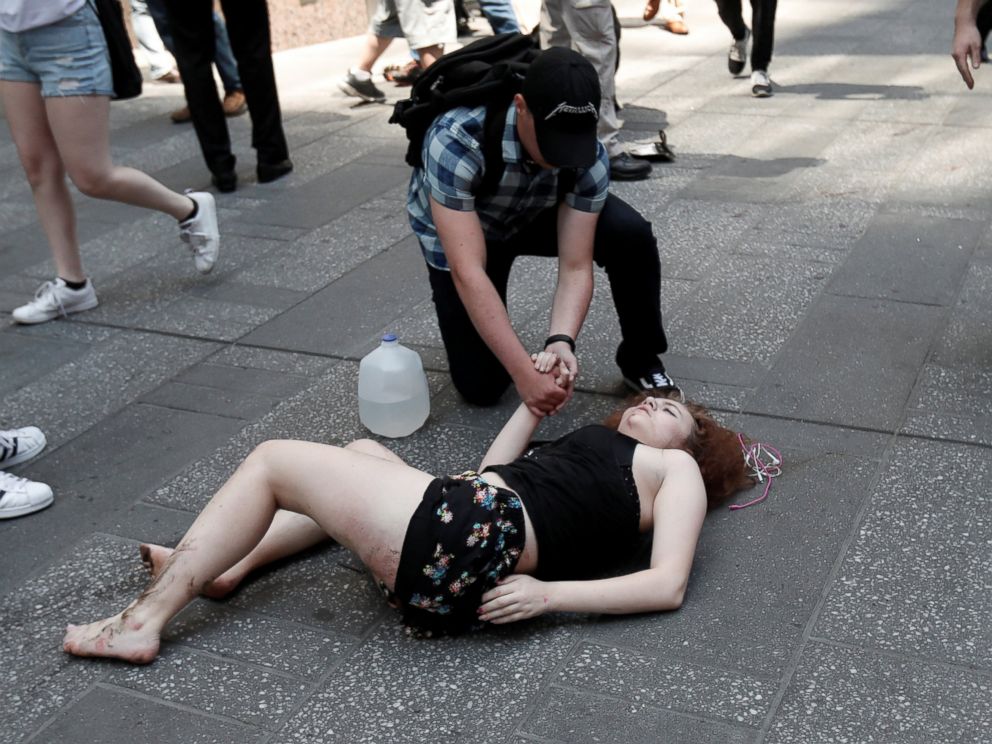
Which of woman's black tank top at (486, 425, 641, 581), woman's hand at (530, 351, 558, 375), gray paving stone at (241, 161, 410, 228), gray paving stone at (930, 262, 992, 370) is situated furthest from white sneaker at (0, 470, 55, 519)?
gray paving stone at (930, 262, 992, 370)

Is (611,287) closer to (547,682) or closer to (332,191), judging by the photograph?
(547,682)

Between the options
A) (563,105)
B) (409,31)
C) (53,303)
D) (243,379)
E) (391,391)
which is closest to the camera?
(563,105)

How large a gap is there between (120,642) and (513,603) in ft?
2.75

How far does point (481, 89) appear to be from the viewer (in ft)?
10.5

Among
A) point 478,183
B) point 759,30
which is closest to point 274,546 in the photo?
point 478,183

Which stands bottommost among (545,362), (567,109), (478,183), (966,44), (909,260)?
(909,260)

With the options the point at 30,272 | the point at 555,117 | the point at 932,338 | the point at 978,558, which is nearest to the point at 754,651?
the point at 978,558

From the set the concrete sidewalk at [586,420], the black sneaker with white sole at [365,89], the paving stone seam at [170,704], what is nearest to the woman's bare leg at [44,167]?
the concrete sidewalk at [586,420]

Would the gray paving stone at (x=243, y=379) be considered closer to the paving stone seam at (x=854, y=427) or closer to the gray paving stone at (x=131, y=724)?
the paving stone seam at (x=854, y=427)

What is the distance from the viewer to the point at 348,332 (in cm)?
440

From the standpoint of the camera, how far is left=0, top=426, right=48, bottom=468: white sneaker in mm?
3506

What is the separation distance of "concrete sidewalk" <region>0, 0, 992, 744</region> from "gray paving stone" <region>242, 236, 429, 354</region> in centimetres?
2

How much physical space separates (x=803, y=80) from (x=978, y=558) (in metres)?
5.60

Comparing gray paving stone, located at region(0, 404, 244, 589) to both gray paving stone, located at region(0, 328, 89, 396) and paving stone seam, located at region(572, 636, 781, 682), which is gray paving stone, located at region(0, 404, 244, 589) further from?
paving stone seam, located at region(572, 636, 781, 682)
